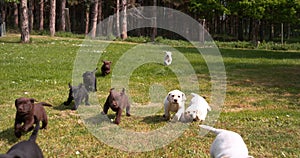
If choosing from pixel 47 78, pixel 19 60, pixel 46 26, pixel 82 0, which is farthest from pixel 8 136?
pixel 46 26

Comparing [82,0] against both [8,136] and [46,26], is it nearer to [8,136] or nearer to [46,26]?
[46,26]

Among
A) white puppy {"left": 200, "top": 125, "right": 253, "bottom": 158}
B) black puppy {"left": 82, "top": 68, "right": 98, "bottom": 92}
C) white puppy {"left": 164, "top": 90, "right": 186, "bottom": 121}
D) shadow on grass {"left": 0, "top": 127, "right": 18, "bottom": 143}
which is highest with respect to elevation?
black puppy {"left": 82, "top": 68, "right": 98, "bottom": 92}

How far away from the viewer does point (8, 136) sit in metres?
6.18

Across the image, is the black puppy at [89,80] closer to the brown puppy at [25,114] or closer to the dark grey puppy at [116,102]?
the dark grey puppy at [116,102]

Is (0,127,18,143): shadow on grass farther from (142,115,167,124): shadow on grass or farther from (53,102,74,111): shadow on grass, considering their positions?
(142,115,167,124): shadow on grass

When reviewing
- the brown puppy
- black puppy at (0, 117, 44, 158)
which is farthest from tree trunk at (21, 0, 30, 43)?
black puppy at (0, 117, 44, 158)

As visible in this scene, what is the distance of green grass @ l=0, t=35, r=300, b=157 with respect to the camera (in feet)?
19.4

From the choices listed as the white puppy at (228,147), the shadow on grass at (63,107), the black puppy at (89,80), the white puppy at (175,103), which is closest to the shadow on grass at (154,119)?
the white puppy at (175,103)

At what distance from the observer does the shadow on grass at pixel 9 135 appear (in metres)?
6.00

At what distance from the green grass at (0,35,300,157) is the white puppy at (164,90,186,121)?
1.02ft

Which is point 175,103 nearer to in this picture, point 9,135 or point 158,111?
point 158,111

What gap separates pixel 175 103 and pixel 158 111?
4.06ft

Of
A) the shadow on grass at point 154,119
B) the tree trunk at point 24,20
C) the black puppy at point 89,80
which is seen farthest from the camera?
the tree trunk at point 24,20

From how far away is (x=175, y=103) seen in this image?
7277mm
